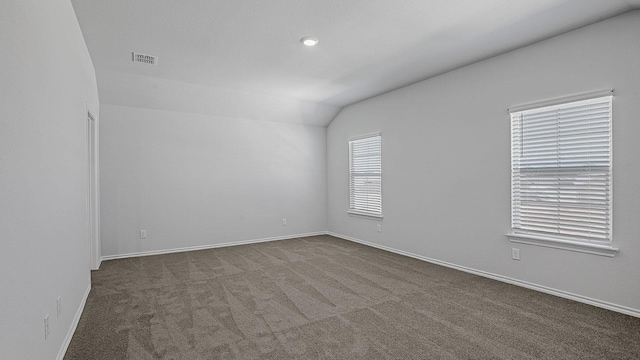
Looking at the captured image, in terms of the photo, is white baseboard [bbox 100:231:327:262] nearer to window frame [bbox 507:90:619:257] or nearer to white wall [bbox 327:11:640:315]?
white wall [bbox 327:11:640:315]

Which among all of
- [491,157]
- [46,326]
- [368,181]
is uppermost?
[491,157]

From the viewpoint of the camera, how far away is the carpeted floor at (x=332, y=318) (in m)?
2.18

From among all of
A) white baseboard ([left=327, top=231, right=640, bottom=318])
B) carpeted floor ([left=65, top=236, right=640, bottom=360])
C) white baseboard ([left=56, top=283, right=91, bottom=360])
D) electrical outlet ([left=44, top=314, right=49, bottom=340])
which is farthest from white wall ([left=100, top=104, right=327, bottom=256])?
electrical outlet ([left=44, top=314, right=49, bottom=340])

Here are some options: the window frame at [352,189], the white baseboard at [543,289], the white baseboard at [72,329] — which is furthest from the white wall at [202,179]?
the white baseboard at [543,289]

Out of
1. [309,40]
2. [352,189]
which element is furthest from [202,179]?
[309,40]

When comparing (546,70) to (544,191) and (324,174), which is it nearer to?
(544,191)

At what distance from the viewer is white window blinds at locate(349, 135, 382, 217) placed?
17.7 ft

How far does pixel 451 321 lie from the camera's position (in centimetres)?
259

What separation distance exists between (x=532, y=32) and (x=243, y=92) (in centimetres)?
395

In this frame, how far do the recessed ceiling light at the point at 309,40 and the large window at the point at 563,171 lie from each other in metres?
2.35

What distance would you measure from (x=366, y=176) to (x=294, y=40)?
3.02 meters

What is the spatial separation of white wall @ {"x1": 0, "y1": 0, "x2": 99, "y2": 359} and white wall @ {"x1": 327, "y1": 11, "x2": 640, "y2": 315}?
407 cm

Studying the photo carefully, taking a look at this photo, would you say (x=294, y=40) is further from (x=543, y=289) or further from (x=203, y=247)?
(x=203, y=247)

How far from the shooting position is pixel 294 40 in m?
3.23
